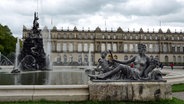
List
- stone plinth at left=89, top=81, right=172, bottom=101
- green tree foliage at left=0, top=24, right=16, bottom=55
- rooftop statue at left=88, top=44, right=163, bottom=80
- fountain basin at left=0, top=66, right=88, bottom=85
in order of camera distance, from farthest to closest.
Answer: green tree foliage at left=0, top=24, right=16, bottom=55 → fountain basin at left=0, top=66, right=88, bottom=85 → rooftop statue at left=88, top=44, right=163, bottom=80 → stone plinth at left=89, top=81, right=172, bottom=101

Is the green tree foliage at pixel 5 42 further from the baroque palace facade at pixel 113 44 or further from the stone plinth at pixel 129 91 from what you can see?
the stone plinth at pixel 129 91

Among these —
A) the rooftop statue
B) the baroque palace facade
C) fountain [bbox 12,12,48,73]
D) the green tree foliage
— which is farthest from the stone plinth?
the baroque palace facade

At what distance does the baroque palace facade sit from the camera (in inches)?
3954

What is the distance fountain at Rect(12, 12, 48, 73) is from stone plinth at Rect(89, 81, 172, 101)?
14.1m

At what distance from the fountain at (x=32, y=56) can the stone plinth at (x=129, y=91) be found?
554 inches

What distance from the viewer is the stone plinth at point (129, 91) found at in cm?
761

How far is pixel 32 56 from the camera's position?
21.6 meters

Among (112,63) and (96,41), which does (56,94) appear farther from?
(96,41)

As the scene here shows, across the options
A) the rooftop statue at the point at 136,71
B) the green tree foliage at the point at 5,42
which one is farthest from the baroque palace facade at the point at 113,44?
the rooftop statue at the point at 136,71

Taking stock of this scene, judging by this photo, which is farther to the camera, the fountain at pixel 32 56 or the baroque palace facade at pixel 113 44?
the baroque palace facade at pixel 113 44

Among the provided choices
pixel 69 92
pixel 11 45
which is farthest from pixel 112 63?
pixel 11 45

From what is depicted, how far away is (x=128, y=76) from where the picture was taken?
793 cm

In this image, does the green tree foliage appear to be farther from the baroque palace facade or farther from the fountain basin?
the fountain basin

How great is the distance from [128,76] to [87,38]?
310 feet
